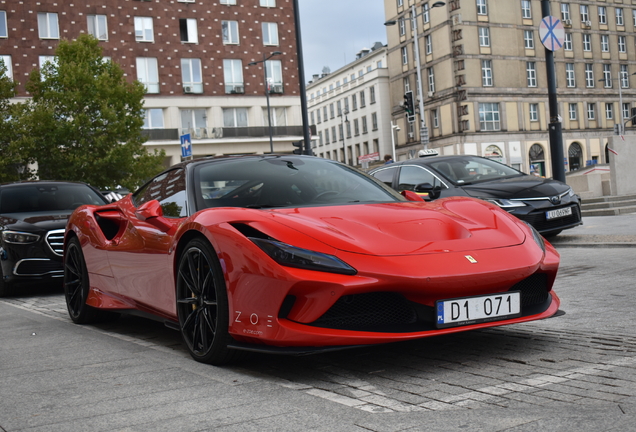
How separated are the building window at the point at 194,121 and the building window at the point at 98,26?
22.4 feet

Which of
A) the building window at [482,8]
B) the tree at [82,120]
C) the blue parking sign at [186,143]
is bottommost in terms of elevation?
the blue parking sign at [186,143]

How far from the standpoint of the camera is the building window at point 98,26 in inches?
1916

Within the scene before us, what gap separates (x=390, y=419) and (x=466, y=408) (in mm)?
341

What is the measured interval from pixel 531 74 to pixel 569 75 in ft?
15.8

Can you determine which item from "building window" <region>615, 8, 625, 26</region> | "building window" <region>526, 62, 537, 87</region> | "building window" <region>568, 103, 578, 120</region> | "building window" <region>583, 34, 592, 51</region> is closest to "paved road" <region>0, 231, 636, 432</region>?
"building window" <region>526, 62, 537, 87</region>

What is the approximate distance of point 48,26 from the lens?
155 ft

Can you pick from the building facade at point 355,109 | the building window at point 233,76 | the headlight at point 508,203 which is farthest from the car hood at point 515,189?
the building facade at point 355,109

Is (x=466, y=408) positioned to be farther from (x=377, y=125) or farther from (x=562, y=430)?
(x=377, y=125)

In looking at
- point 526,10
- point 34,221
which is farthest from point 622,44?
point 34,221

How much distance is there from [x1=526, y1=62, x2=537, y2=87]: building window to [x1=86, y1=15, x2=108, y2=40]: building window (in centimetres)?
3728

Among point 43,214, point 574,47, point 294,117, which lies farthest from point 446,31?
point 43,214

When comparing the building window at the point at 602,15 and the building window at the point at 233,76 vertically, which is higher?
the building window at the point at 602,15

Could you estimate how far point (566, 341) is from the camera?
14.9 feet

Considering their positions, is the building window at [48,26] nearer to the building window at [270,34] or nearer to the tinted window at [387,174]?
the building window at [270,34]
